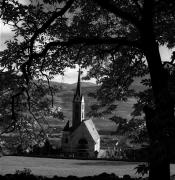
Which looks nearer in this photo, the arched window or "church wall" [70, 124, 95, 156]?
"church wall" [70, 124, 95, 156]

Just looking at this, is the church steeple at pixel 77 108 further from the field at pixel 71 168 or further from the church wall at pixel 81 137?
the field at pixel 71 168

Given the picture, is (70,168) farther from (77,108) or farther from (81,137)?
(77,108)

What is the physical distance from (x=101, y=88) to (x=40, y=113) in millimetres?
3869

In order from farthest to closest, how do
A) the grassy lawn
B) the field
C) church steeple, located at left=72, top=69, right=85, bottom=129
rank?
1. church steeple, located at left=72, top=69, right=85, bottom=129
2. the grassy lawn
3. the field

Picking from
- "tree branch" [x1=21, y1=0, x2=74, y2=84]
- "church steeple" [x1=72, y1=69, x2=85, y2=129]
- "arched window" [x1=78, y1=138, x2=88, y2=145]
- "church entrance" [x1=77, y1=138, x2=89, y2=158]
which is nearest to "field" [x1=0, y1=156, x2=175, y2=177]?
"tree branch" [x1=21, y1=0, x2=74, y2=84]

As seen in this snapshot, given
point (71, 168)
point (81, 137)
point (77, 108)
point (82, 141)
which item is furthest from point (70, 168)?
point (77, 108)

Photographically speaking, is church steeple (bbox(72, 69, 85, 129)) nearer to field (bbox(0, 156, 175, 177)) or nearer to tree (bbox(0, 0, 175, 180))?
field (bbox(0, 156, 175, 177))

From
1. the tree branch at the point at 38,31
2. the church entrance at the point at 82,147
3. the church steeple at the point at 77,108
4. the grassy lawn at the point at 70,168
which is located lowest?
the grassy lawn at the point at 70,168

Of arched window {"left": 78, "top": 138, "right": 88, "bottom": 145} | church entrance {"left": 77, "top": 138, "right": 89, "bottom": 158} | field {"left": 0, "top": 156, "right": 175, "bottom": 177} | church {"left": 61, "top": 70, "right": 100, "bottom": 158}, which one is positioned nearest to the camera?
field {"left": 0, "top": 156, "right": 175, "bottom": 177}

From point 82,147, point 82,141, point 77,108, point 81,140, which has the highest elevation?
point 77,108

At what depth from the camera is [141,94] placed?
14672 millimetres

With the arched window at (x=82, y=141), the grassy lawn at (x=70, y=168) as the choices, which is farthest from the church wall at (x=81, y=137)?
the grassy lawn at (x=70, y=168)

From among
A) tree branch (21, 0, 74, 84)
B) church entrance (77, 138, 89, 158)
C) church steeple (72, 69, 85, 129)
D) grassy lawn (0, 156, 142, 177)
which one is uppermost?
church steeple (72, 69, 85, 129)

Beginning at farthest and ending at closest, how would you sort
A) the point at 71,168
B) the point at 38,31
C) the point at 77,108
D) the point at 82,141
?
the point at 77,108 < the point at 82,141 < the point at 71,168 < the point at 38,31
